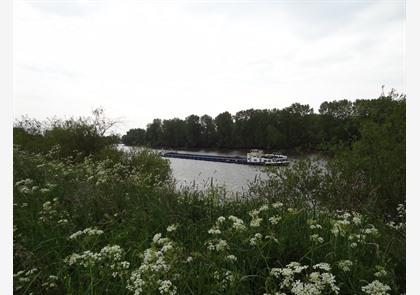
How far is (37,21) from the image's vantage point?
15.3 ft

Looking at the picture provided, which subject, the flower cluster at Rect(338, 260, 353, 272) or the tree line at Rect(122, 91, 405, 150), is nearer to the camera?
the flower cluster at Rect(338, 260, 353, 272)

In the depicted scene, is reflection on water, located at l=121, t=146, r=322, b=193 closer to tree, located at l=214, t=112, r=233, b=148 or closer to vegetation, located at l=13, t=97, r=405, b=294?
vegetation, located at l=13, t=97, r=405, b=294

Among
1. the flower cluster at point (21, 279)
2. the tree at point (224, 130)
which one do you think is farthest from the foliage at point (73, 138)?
the tree at point (224, 130)

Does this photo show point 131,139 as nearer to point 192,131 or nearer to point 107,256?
point 107,256

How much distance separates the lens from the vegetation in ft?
7.07

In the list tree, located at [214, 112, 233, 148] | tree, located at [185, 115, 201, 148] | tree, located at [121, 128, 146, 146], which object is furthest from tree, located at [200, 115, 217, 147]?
tree, located at [121, 128, 146, 146]

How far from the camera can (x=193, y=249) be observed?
284 cm

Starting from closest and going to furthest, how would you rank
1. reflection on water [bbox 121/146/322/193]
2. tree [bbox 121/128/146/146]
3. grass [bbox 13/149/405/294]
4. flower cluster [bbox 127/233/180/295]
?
flower cluster [bbox 127/233/180/295], grass [bbox 13/149/405/294], reflection on water [bbox 121/146/322/193], tree [bbox 121/128/146/146]

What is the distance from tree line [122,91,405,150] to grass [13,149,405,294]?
18.2 feet

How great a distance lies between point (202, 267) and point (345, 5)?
13.6 ft

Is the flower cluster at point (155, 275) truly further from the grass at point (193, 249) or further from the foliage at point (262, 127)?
the foliage at point (262, 127)

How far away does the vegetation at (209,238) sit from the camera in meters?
2.15

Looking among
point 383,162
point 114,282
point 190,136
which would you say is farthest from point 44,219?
point 190,136

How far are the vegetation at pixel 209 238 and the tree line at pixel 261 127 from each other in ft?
5.19
